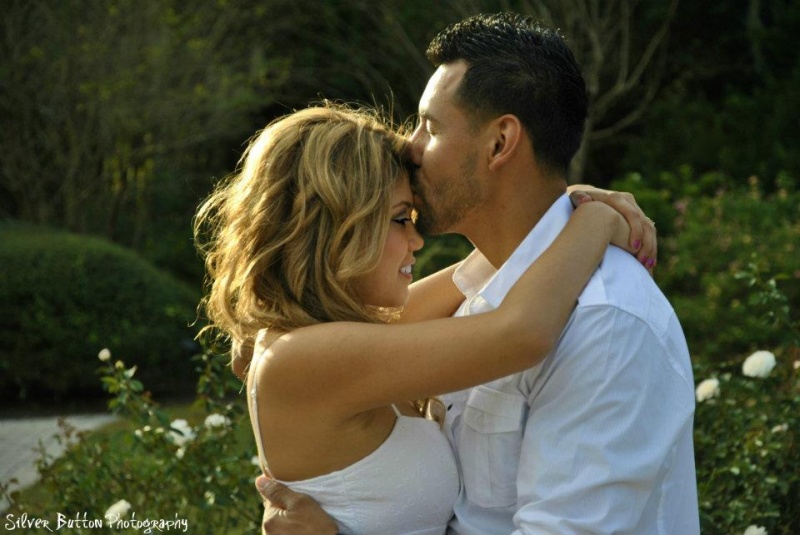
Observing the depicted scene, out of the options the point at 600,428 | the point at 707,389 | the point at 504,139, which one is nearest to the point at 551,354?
the point at 600,428

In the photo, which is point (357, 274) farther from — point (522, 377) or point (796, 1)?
point (796, 1)

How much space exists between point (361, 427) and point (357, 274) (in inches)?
14.6

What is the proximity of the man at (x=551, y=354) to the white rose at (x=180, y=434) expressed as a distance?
4.14ft

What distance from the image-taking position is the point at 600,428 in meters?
2.25

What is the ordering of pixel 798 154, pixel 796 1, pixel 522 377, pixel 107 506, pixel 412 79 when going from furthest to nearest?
pixel 412 79, pixel 796 1, pixel 798 154, pixel 107 506, pixel 522 377

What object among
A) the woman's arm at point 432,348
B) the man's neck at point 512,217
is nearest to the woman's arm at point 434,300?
the man's neck at point 512,217

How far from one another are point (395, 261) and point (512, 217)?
32 cm

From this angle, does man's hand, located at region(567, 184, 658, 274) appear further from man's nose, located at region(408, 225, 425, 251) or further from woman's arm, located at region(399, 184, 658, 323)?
man's nose, located at region(408, 225, 425, 251)

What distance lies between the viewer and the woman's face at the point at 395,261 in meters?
2.67

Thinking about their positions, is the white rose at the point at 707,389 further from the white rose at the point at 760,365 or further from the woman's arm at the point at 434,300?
the woman's arm at the point at 434,300

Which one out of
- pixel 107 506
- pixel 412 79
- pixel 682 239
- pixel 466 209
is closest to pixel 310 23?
pixel 412 79

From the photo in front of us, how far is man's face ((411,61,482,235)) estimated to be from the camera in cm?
265

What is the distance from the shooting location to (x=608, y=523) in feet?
7.31

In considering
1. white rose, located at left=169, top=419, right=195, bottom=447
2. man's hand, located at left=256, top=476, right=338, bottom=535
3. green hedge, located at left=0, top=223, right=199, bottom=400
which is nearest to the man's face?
man's hand, located at left=256, top=476, right=338, bottom=535
